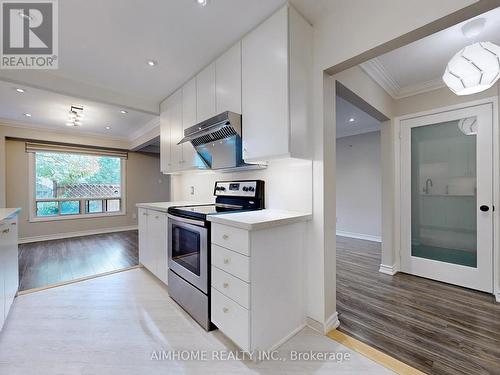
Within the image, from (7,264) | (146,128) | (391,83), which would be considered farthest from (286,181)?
(146,128)

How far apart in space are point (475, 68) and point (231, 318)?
8.40 feet

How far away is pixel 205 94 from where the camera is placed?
2.33m

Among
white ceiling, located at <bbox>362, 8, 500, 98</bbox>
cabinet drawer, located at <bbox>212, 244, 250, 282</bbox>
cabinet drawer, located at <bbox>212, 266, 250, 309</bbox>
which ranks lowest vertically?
cabinet drawer, located at <bbox>212, 266, 250, 309</bbox>

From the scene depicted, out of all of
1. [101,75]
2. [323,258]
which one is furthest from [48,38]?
[323,258]

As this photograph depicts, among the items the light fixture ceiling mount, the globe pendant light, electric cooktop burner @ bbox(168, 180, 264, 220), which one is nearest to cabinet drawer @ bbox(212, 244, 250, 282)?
electric cooktop burner @ bbox(168, 180, 264, 220)

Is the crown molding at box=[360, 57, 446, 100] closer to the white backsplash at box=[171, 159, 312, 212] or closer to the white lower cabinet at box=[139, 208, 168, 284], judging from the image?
the white backsplash at box=[171, 159, 312, 212]

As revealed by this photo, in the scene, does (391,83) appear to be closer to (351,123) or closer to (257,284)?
(351,123)

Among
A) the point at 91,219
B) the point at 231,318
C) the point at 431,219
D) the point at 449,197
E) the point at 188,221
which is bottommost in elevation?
the point at 231,318

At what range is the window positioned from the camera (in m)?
4.80

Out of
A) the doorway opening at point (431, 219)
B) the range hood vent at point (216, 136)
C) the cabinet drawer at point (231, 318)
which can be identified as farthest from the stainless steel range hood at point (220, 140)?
the cabinet drawer at point (231, 318)

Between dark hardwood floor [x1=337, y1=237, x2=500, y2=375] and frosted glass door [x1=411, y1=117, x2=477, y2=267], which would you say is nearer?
dark hardwood floor [x1=337, y1=237, x2=500, y2=375]

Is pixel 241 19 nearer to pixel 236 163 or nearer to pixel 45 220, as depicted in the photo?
pixel 236 163

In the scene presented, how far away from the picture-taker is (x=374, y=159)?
15.0 ft

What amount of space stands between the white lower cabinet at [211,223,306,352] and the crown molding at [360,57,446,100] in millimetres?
1942
